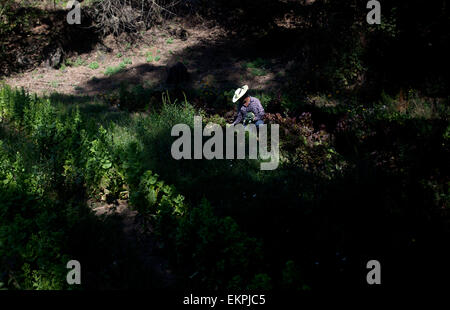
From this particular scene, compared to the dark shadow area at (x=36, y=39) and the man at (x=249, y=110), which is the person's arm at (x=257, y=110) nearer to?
the man at (x=249, y=110)

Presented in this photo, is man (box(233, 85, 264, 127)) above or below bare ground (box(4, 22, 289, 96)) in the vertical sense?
below

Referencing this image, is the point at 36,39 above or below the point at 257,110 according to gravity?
above

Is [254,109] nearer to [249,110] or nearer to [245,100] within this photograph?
[249,110]

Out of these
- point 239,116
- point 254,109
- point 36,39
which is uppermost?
point 36,39

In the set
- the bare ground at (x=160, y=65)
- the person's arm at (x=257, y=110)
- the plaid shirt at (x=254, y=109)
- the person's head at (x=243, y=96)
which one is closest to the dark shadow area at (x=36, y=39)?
the bare ground at (x=160, y=65)

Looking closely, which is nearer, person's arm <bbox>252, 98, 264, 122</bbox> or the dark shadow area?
person's arm <bbox>252, 98, 264, 122</bbox>

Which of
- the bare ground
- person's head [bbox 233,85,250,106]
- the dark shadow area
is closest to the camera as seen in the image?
person's head [bbox 233,85,250,106]

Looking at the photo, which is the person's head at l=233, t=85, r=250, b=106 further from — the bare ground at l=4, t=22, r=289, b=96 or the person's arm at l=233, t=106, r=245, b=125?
the bare ground at l=4, t=22, r=289, b=96

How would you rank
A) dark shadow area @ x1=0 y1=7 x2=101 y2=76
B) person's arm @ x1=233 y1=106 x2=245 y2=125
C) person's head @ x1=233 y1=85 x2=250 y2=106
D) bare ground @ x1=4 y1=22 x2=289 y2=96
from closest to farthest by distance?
person's head @ x1=233 y1=85 x2=250 y2=106, person's arm @ x1=233 y1=106 x2=245 y2=125, bare ground @ x1=4 y1=22 x2=289 y2=96, dark shadow area @ x1=0 y1=7 x2=101 y2=76

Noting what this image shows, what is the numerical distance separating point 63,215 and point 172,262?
142 cm

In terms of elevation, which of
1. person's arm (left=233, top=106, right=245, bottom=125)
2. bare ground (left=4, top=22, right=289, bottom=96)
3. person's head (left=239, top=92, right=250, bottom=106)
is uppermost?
bare ground (left=4, top=22, right=289, bottom=96)

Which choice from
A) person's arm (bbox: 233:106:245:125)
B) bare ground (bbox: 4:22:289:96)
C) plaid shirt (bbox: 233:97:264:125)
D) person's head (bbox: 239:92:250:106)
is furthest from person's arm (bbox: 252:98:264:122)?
bare ground (bbox: 4:22:289:96)

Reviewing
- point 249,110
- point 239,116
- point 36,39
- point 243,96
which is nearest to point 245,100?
point 243,96
